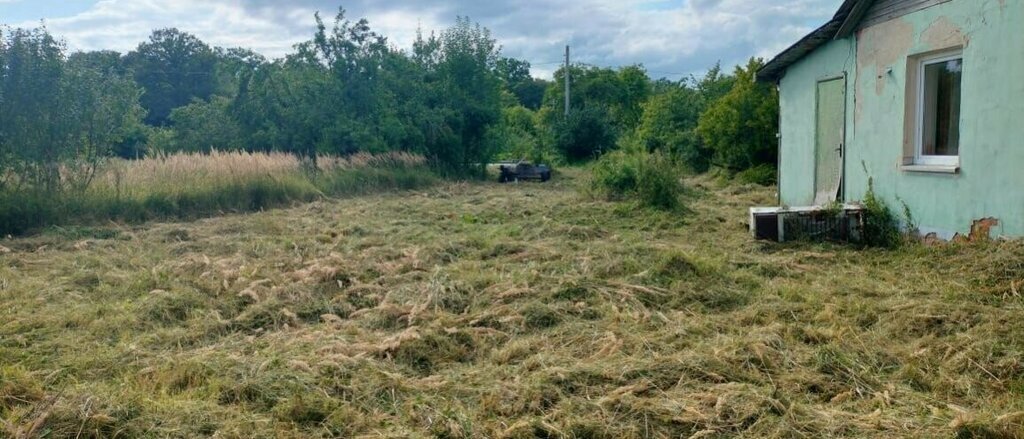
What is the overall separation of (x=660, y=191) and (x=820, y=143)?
2.35 m

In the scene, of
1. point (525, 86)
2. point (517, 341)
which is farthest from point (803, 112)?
point (525, 86)

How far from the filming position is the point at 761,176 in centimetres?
1500

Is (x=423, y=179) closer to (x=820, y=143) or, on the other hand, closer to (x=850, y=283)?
(x=820, y=143)

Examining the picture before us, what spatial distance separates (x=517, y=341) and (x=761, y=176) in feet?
40.1

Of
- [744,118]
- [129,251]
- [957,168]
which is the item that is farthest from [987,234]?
[744,118]

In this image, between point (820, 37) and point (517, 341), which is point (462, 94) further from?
point (517, 341)

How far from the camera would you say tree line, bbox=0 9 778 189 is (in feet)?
34.7

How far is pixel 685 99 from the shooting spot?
22.0 metres

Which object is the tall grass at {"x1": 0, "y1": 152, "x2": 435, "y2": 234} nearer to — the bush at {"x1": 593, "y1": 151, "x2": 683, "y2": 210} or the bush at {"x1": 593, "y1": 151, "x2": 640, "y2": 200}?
the bush at {"x1": 593, "y1": 151, "x2": 640, "y2": 200}

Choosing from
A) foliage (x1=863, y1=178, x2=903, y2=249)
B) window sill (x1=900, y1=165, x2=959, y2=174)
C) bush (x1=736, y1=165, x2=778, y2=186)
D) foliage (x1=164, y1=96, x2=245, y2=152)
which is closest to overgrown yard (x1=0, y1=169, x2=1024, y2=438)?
foliage (x1=863, y1=178, x2=903, y2=249)

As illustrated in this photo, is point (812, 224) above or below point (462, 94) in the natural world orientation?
below

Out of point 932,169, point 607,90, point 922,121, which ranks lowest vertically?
point 932,169

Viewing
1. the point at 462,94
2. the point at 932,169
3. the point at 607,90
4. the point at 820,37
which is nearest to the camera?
the point at 932,169

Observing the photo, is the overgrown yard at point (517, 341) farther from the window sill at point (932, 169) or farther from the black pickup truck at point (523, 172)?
the black pickup truck at point (523, 172)
